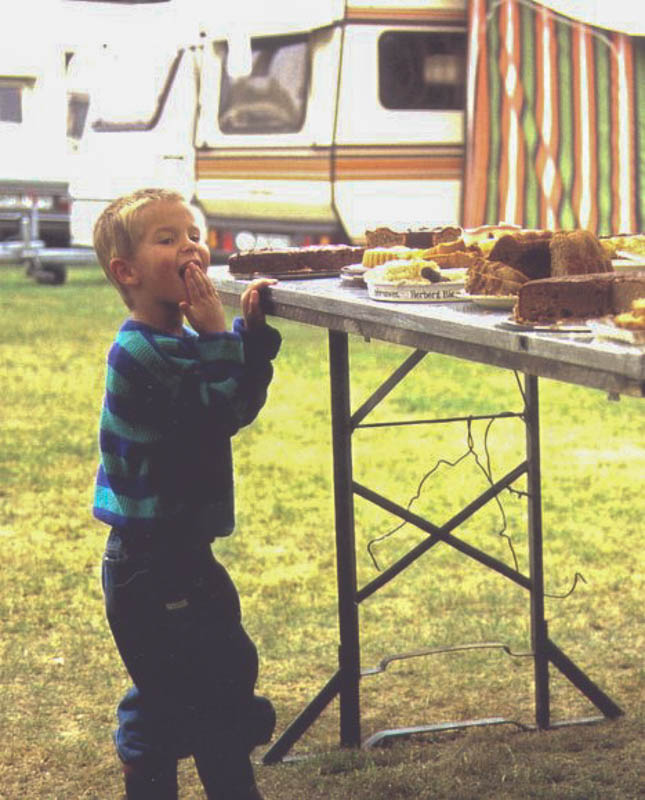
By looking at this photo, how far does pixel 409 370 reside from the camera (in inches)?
155

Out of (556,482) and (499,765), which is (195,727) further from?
(556,482)

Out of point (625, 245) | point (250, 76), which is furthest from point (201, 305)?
point (250, 76)

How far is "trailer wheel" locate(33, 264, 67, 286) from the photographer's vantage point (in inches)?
696

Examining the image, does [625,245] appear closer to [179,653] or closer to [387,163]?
[179,653]

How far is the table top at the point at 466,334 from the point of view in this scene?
2.38 m

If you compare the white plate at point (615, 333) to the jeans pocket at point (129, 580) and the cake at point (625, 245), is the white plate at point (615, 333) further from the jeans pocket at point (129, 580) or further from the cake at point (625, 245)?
the jeans pocket at point (129, 580)

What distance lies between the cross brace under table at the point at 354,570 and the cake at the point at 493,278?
2.37ft

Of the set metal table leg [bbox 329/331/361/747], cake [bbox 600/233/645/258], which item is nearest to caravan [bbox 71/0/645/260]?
metal table leg [bbox 329/331/361/747]

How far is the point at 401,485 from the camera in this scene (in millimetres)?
6965

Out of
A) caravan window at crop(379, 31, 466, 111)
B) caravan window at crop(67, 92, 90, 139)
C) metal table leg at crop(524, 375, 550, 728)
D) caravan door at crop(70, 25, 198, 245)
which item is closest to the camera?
metal table leg at crop(524, 375, 550, 728)

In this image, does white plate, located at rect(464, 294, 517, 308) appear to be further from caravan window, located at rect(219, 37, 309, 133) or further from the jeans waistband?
caravan window, located at rect(219, 37, 309, 133)

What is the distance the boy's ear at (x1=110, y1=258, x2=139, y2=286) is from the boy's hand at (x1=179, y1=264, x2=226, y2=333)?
106 mm

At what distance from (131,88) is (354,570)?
13.3m

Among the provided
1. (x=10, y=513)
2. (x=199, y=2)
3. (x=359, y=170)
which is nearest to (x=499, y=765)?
(x=10, y=513)
